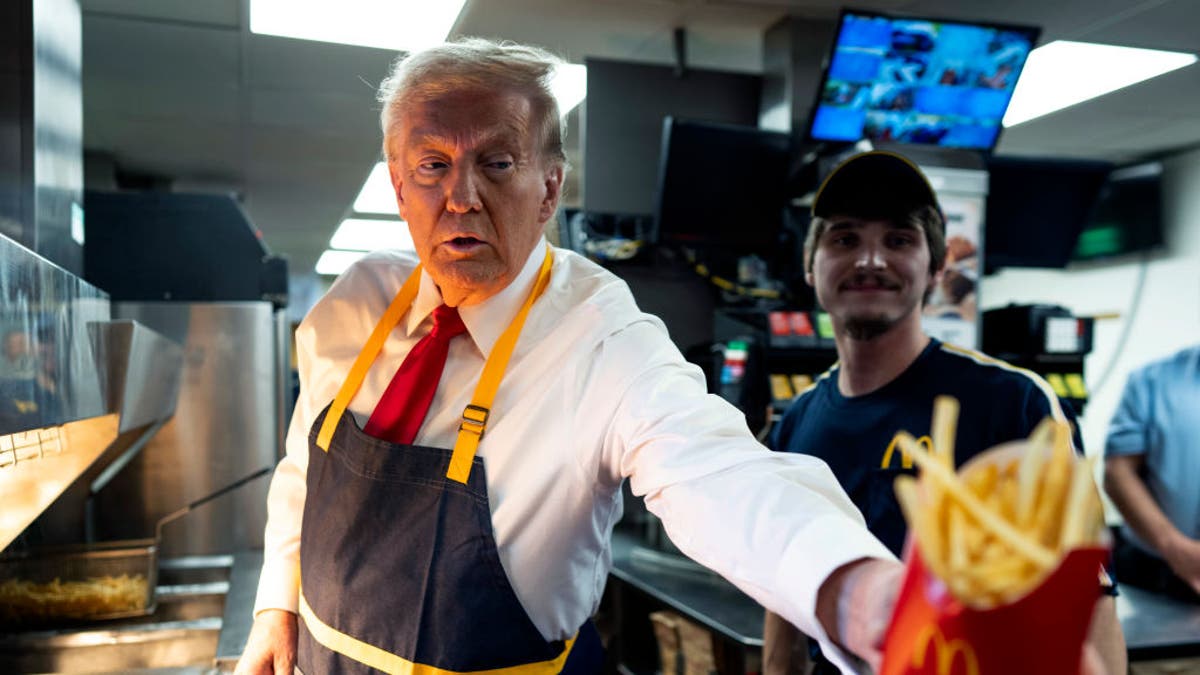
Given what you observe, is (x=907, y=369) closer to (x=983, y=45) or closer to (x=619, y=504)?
(x=619, y=504)

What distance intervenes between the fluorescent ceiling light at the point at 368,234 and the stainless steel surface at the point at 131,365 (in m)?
6.76

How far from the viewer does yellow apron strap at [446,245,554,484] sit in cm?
122

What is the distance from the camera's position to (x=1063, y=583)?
438 millimetres

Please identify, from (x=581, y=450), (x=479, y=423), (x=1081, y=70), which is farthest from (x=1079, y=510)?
(x=1081, y=70)

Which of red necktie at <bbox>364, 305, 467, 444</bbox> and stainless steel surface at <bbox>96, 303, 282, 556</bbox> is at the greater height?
red necktie at <bbox>364, 305, 467, 444</bbox>

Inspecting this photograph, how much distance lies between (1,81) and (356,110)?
12.0 ft

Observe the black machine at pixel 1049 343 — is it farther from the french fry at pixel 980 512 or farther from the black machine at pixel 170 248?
the french fry at pixel 980 512

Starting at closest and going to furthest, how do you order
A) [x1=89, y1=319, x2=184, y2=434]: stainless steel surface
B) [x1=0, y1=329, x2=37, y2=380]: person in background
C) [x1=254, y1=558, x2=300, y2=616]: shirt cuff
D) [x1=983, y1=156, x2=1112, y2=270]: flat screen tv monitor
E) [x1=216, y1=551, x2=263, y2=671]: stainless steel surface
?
[x1=0, y1=329, x2=37, y2=380]: person in background → [x1=254, y1=558, x2=300, y2=616]: shirt cuff → [x1=89, y1=319, x2=184, y2=434]: stainless steel surface → [x1=216, y1=551, x2=263, y2=671]: stainless steel surface → [x1=983, y1=156, x2=1112, y2=270]: flat screen tv monitor

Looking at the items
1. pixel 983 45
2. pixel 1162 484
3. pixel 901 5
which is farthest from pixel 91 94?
pixel 1162 484

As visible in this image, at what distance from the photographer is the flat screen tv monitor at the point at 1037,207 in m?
3.75

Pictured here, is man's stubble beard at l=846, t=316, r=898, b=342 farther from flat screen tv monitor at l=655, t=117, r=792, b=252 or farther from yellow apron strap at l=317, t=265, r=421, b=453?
flat screen tv monitor at l=655, t=117, r=792, b=252

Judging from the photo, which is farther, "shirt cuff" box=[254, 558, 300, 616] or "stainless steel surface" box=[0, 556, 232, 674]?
"stainless steel surface" box=[0, 556, 232, 674]

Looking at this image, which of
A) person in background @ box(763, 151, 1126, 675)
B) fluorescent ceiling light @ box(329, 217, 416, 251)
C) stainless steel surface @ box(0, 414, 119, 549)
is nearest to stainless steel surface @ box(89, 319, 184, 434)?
stainless steel surface @ box(0, 414, 119, 549)

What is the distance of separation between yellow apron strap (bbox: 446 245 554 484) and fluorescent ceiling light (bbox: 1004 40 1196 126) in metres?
3.81
